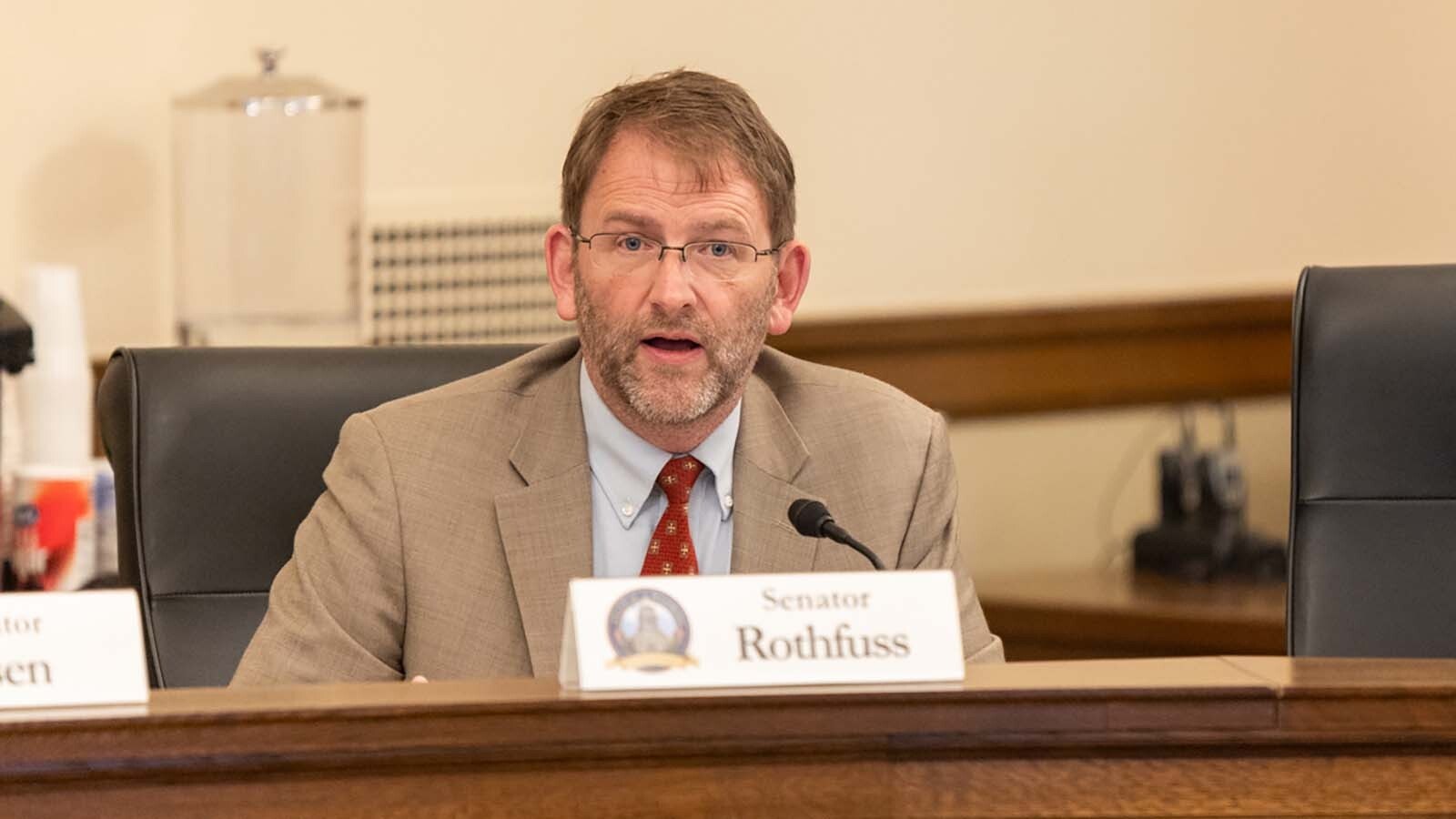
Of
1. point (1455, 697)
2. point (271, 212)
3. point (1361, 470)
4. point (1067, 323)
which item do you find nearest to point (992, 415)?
point (1067, 323)

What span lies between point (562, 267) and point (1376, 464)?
821 mm

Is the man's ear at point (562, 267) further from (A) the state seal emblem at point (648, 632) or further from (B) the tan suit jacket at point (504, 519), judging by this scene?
(A) the state seal emblem at point (648, 632)

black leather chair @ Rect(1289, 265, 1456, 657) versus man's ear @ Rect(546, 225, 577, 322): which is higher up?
man's ear @ Rect(546, 225, 577, 322)

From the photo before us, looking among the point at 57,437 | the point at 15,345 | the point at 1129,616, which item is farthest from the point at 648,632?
the point at 1129,616

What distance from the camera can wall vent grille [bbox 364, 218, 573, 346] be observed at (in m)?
3.57

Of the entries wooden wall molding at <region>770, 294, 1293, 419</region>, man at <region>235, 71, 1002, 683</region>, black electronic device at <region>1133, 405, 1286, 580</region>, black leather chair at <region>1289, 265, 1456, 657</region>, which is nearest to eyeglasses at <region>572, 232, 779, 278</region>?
man at <region>235, 71, 1002, 683</region>

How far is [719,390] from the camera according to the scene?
76.0 inches

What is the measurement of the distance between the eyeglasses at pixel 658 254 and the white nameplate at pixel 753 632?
2.00 feet

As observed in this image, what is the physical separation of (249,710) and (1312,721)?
64 centimetres

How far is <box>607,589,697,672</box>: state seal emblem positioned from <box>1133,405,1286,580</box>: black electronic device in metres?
3.10

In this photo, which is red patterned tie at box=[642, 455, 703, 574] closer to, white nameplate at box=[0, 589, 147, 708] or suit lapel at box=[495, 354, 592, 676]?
suit lapel at box=[495, 354, 592, 676]

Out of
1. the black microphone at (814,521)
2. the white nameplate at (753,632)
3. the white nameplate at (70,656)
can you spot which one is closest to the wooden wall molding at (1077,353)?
the black microphone at (814,521)

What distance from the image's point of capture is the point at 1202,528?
4.36 m

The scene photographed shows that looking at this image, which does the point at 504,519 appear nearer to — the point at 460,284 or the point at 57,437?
the point at 57,437
